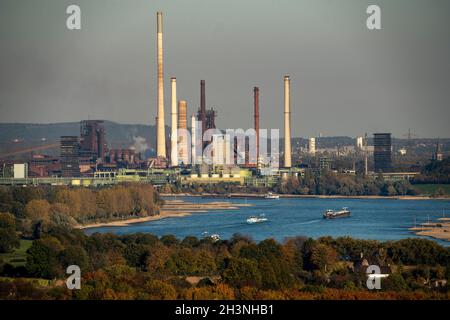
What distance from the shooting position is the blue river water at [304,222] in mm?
32019

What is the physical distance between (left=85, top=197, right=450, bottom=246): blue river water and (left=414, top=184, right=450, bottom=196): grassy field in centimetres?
482

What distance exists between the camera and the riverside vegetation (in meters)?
17.5

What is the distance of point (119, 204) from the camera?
40812 mm

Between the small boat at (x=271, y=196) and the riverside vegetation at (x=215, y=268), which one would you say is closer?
the riverside vegetation at (x=215, y=268)

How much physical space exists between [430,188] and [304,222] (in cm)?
2231

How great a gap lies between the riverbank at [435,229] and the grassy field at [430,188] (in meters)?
19.8

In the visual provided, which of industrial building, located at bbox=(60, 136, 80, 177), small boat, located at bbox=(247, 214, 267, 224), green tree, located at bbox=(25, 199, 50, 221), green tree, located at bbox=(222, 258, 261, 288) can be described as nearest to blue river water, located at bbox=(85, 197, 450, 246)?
small boat, located at bbox=(247, 214, 267, 224)

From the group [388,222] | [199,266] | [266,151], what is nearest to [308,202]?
[388,222]

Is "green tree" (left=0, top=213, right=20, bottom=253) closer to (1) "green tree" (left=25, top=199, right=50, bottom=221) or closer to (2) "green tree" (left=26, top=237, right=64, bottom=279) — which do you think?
(2) "green tree" (left=26, top=237, right=64, bottom=279)

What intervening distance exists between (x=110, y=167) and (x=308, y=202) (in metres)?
15.7

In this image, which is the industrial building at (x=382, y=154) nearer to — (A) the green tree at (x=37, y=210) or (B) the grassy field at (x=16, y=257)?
(A) the green tree at (x=37, y=210)

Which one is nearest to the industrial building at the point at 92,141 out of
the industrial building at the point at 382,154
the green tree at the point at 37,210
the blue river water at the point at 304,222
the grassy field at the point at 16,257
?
the industrial building at the point at 382,154

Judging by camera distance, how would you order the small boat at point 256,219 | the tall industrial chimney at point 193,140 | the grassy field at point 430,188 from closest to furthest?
the small boat at point 256,219, the grassy field at point 430,188, the tall industrial chimney at point 193,140
